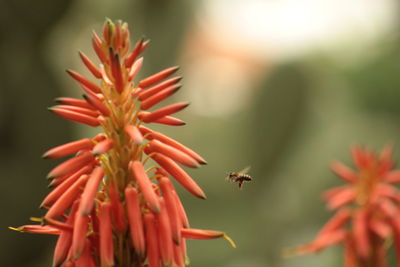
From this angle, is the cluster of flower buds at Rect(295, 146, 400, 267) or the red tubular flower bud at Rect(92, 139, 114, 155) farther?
the cluster of flower buds at Rect(295, 146, 400, 267)

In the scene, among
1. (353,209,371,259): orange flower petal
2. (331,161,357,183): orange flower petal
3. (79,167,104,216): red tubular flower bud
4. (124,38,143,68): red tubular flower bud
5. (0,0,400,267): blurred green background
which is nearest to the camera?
(79,167,104,216): red tubular flower bud

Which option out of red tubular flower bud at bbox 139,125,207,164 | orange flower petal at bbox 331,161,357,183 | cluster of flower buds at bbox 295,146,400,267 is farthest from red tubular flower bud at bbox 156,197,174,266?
orange flower petal at bbox 331,161,357,183

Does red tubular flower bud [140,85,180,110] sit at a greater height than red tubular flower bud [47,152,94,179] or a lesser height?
greater

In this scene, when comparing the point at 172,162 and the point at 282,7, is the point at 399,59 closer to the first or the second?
the point at 282,7

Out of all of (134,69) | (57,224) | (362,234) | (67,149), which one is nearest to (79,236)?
(57,224)

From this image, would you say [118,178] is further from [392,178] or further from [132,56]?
[392,178]

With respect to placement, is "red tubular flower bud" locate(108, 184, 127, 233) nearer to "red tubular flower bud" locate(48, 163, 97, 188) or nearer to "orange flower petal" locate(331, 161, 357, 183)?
"red tubular flower bud" locate(48, 163, 97, 188)

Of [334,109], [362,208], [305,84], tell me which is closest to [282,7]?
[334,109]
